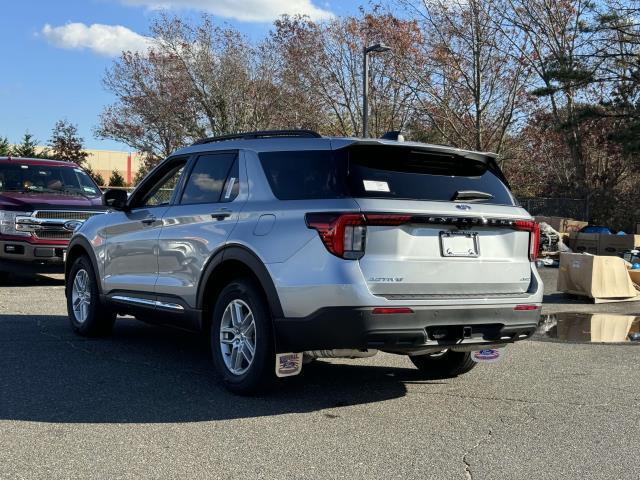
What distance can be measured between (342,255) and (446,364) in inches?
83.8

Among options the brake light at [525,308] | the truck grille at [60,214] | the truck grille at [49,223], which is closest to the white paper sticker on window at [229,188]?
the brake light at [525,308]

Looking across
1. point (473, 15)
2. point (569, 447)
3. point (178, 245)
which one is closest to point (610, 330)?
point (569, 447)

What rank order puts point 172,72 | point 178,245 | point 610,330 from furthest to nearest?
point 172,72
point 610,330
point 178,245

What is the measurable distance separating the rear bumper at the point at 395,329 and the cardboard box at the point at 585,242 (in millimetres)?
16646

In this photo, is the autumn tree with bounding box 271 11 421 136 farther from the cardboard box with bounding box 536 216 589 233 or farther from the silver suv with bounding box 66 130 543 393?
the silver suv with bounding box 66 130 543 393

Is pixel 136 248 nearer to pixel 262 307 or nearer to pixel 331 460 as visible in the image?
pixel 262 307

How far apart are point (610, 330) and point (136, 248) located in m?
6.42

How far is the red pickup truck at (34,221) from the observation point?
1205 cm

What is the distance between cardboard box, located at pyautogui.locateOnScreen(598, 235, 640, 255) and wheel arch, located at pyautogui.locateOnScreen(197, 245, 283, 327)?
53.3ft

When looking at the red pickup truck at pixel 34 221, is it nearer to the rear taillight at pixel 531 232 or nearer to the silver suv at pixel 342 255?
the silver suv at pixel 342 255

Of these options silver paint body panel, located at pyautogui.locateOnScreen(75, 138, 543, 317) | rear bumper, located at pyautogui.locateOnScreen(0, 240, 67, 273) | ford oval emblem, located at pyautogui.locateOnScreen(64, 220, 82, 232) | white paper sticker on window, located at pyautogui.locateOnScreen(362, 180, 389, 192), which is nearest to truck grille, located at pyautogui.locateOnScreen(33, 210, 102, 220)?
ford oval emblem, located at pyautogui.locateOnScreen(64, 220, 82, 232)

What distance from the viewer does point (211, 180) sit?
6176mm

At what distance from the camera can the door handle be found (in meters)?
5.70

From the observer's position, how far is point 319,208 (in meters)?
4.96
